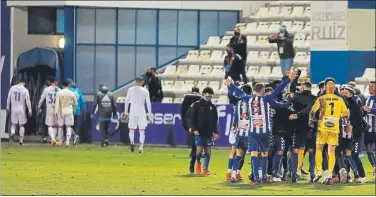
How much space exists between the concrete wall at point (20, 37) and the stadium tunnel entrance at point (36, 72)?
1.01 m

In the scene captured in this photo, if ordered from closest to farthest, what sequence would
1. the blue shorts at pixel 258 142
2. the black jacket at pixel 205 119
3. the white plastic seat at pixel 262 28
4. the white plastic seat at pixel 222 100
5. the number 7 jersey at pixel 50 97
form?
the blue shorts at pixel 258 142, the black jacket at pixel 205 119, the number 7 jersey at pixel 50 97, the white plastic seat at pixel 222 100, the white plastic seat at pixel 262 28

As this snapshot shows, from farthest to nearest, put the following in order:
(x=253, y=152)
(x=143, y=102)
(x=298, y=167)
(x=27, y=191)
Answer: (x=143, y=102)
(x=298, y=167)
(x=253, y=152)
(x=27, y=191)

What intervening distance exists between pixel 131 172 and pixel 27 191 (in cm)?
533

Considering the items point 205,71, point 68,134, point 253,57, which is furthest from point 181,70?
point 68,134

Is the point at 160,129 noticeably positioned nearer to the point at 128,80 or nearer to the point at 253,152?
the point at 128,80

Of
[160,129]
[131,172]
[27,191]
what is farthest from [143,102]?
[27,191]

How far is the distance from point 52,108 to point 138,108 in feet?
13.8

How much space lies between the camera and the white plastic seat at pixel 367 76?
3950 cm

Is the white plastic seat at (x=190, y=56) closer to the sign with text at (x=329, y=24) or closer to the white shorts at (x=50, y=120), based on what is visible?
the sign with text at (x=329, y=24)

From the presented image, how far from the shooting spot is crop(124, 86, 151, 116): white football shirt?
118ft

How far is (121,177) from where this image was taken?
27766mm

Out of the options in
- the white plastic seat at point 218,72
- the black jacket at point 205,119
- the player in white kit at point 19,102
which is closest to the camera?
the black jacket at point 205,119

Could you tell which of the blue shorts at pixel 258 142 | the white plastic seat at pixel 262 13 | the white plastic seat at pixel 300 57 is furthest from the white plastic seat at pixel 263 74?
the blue shorts at pixel 258 142

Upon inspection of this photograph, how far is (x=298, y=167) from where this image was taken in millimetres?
27953
